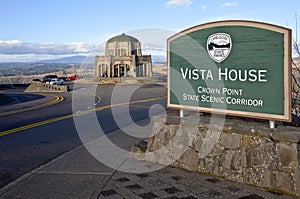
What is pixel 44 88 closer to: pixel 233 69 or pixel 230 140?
pixel 233 69

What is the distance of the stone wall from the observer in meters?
→ 5.17

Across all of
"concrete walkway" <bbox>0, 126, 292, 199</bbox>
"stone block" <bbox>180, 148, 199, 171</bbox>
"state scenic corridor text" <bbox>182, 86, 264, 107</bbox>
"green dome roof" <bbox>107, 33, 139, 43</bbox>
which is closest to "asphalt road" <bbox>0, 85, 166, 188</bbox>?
"concrete walkway" <bbox>0, 126, 292, 199</bbox>

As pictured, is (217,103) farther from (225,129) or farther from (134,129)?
(134,129)

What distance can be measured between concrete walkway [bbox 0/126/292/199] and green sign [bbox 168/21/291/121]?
58.6 inches

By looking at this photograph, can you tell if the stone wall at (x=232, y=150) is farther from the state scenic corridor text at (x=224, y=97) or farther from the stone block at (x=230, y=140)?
the state scenic corridor text at (x=224, y=97)

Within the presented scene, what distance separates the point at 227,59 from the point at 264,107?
1.18m

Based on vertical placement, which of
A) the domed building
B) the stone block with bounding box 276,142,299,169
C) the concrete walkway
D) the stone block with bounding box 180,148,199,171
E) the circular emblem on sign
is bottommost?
A: the concrete walkway

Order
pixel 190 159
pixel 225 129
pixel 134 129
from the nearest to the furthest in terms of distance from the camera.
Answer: pixel 225 129
pixel 190 159
pixel 134 129

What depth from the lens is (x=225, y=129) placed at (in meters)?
6.00

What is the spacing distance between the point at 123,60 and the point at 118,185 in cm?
6589

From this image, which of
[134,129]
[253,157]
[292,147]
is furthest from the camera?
[134,129]

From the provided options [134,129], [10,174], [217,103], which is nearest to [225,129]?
[217,103]

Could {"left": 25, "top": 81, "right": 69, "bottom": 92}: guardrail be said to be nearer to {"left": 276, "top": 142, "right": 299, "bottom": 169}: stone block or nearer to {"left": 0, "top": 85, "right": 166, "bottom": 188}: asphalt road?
{"left": 0, "top": 85, "right": 166, "bottom": 188}: asphalt road

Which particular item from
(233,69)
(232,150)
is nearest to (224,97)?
(233,69)
